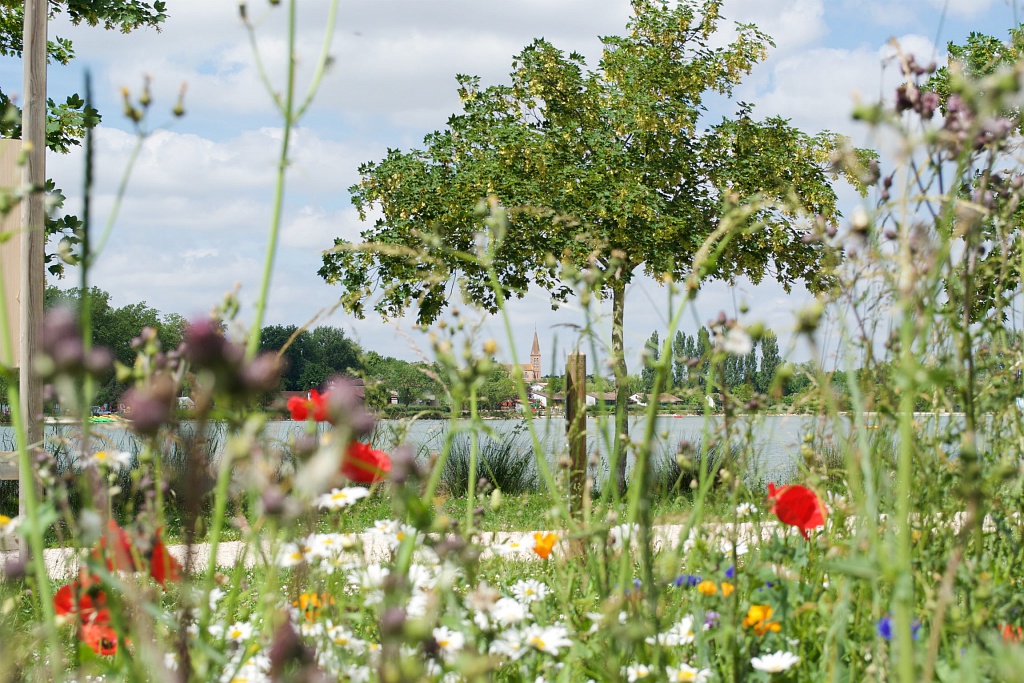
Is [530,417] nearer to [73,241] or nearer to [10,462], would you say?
[10,462]

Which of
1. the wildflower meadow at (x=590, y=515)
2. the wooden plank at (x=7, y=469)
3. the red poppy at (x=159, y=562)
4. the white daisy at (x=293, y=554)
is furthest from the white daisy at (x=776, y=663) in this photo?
the wooden plank at (x=7, y=469)

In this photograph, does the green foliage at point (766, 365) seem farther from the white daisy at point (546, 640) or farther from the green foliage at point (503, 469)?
the green foliage at point (503, 469)

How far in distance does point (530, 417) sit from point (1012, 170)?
2.12m

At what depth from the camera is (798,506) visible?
71.2 inches

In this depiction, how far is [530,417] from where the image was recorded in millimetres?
1387

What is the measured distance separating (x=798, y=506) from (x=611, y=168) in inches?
424

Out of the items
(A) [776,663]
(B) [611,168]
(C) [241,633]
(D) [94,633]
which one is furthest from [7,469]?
(B) [611,168]

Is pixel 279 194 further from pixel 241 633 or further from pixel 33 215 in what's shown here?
pixel 33 215

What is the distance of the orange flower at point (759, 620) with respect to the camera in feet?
5.70

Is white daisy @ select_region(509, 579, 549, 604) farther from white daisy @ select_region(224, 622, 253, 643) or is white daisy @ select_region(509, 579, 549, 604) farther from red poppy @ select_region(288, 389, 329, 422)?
red poppy @ select_region(288, 389, 329, 422)

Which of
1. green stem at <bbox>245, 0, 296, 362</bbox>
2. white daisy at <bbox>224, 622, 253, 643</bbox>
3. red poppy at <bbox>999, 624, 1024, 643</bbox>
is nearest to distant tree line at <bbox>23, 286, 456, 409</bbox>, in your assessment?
green stem at <bbox>245, 0, 296, 362</bbox>

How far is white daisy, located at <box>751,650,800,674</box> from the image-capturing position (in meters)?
1.62

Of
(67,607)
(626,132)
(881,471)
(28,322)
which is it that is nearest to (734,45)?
(626,132)

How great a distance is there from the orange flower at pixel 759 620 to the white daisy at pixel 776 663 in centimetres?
5
